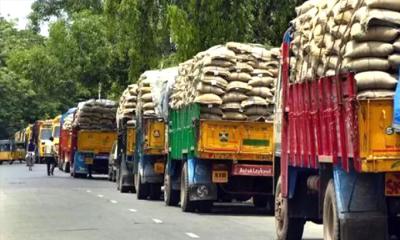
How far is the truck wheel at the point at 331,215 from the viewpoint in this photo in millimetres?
11031

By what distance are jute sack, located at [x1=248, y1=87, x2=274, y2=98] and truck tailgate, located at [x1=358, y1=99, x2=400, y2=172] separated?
10.8 m

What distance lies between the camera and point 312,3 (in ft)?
42.6

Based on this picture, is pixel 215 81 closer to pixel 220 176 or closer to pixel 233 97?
pixel 233 97

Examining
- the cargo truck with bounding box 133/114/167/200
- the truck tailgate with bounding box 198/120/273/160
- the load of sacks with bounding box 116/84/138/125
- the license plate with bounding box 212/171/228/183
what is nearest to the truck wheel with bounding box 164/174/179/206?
the cargo truck with bounding box 133/114/167/200

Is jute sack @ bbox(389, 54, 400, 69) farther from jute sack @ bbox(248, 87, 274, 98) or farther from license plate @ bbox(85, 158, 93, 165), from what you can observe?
license plate @ bbox(85, 158, 93, 165)

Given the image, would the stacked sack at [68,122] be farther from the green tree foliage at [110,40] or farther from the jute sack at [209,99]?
the jute sack at [209,99]

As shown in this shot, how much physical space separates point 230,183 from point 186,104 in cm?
213

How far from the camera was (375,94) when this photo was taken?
10047 mm

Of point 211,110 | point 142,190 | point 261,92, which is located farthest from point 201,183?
point 142,190

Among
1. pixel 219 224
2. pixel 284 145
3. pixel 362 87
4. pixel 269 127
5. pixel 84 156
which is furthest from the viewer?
pixel 84 156

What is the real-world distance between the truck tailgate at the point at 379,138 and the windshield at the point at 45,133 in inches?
2429

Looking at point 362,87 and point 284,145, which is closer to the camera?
point 362,87

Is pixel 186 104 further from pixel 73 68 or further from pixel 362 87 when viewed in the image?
pixel 73 68

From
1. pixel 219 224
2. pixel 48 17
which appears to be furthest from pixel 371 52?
pixel 48 17
